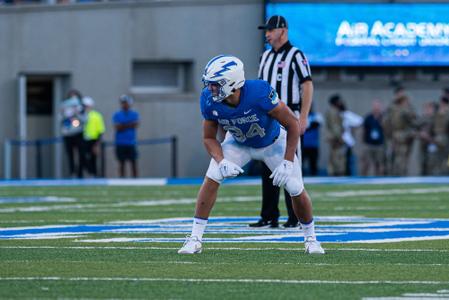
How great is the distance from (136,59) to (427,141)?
19.6 feet

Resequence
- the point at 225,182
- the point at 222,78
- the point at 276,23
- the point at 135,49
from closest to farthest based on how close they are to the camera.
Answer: the point at 222,78 < the point at 276,23 < the point at 225,182 < the point at 135,49

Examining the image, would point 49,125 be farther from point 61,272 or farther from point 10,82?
point 61,272

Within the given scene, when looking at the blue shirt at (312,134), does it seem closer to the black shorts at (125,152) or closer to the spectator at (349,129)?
the spectator at (349,129)

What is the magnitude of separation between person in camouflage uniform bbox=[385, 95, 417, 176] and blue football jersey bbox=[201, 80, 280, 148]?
15557 mm

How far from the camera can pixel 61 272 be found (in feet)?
26.1

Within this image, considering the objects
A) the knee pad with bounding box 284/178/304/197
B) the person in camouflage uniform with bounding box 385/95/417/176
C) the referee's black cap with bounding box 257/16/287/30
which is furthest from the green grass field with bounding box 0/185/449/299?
the person in camouflage uniform with bounding box 385/95/417/176

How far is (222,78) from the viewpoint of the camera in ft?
28.7

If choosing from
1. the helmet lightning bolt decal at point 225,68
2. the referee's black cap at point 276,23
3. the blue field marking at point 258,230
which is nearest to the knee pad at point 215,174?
the helmet lightning bolt decal at point 225,68

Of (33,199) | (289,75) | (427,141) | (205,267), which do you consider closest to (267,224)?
(289,75)

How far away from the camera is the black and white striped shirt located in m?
11.4

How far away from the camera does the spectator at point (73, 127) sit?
24.3m

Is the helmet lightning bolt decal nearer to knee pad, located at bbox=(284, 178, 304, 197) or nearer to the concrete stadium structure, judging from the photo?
knee pad, located at bbox=(284, 178, 304, 197)

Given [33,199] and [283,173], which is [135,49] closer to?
[33,199]

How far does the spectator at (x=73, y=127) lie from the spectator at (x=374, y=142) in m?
5.34
